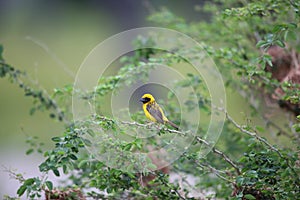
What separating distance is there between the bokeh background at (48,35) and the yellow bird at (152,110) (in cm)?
441

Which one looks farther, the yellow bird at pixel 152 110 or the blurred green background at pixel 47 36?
the blurred green background at pixel 47 36

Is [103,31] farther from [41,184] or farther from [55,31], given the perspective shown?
[41,184]

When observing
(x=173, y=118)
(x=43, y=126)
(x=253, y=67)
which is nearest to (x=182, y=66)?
(x=173, y=118)

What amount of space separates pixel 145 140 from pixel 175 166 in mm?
164

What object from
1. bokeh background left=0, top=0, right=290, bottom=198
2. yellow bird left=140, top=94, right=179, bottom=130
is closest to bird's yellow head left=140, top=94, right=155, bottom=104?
yellow bird left=140, top=94, right=179, bottom=130

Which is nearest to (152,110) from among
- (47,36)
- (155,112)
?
(155,112)

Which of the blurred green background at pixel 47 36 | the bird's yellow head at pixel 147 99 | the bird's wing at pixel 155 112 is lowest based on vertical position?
the bird's wing at pixel 155 112

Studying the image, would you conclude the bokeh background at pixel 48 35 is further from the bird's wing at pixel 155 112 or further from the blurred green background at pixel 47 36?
the bird's wing at pixel 155 112

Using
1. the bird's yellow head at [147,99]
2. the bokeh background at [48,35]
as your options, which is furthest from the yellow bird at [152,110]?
the bokeh background at [48,35]

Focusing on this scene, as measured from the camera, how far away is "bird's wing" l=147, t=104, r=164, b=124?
1.87 metres

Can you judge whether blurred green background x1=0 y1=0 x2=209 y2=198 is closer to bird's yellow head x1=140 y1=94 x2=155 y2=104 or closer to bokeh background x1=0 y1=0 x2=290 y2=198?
bokeh background x1=0 y1=0 x2=290 y2=198

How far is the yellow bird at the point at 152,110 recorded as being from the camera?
187 cm

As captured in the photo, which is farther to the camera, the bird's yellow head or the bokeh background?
the bokeh background

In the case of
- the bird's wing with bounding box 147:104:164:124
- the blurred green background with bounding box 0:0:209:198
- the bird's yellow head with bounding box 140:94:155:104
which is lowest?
the bird's wing with bounding box 147:104:164:124
